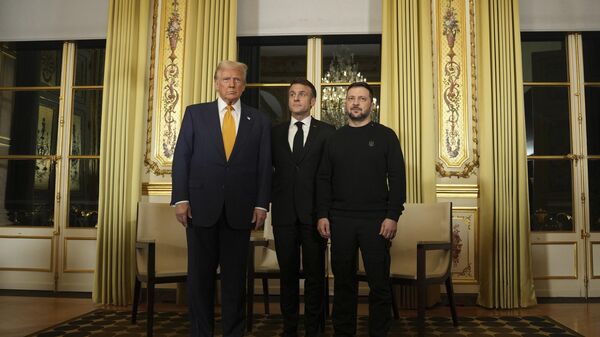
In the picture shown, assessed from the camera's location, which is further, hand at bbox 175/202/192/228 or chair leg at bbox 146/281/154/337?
chair leg at bbox 146/281/154/337

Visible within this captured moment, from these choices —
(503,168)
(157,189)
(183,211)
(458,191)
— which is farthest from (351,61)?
(183,211)

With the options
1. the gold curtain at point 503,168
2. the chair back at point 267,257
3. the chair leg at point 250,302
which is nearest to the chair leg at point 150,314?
the chair leg at point 250,302

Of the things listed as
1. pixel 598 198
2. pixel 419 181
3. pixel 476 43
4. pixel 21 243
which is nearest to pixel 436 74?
pixel 476 43

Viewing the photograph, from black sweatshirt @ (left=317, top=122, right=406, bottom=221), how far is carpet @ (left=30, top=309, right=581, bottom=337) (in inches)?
35.7

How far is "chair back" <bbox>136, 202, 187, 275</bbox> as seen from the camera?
12.1ft

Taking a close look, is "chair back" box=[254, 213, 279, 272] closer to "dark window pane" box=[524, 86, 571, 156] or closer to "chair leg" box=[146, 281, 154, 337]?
"chair leg" box=[146, 281, 154, 337]

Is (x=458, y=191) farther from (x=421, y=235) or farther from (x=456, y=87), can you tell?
(x=456, y=87)

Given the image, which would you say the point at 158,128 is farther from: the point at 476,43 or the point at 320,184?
the point at 476,43

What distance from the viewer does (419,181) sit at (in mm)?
4234

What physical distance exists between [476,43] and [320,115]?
57.8 inches

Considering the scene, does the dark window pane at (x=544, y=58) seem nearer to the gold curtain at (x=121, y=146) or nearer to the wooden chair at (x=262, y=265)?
the wooden chair at (x=262, y=265)

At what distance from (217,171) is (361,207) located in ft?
2.70

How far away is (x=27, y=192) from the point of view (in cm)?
492

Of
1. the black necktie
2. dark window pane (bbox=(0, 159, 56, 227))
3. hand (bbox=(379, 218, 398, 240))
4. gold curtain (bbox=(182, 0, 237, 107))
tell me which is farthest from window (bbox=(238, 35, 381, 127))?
dark window pane (bbox=(0, 159, 56, 227))
